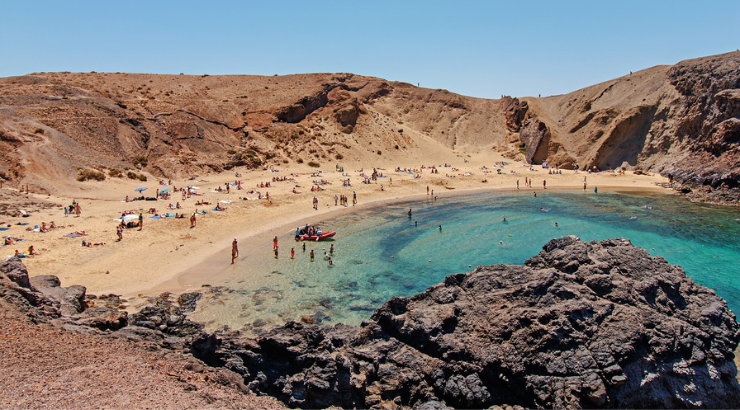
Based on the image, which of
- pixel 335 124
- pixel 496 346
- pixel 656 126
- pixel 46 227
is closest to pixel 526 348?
pixel 496 346

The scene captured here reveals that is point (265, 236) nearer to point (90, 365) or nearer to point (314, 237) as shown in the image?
point (314, 237)

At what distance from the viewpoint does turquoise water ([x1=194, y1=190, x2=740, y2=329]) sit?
60.0 feet

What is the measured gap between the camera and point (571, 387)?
841cm

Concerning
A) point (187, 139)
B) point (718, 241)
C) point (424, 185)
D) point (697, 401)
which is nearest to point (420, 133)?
point (424, 185)

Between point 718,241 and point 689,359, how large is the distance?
2384 centimetres

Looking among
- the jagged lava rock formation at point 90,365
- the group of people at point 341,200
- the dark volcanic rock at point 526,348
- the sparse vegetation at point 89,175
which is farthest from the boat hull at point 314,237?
the sparse vegetation at point 89,175

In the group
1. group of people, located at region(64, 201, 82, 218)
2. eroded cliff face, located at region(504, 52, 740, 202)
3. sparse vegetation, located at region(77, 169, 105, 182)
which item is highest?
eroded cliff face, located at region(504, 52, 740, 202)

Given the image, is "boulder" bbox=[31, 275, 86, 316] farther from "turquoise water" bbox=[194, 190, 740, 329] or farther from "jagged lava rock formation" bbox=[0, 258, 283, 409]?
"turquoise water" bbox=[194, 190, 740, 329]

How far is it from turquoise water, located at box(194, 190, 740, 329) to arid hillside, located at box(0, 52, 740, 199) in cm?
1503

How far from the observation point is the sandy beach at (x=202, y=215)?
20.7 metres

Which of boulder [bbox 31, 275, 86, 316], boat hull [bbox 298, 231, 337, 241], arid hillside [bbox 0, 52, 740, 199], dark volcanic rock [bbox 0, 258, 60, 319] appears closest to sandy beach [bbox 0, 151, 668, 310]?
boat hull [bbox 298, 231, 337, 241]

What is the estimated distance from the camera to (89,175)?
3784 cm

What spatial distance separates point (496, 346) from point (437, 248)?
1746 cm

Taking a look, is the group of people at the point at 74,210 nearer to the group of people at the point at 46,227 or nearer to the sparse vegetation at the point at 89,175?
the group of people at the point at 46,227
